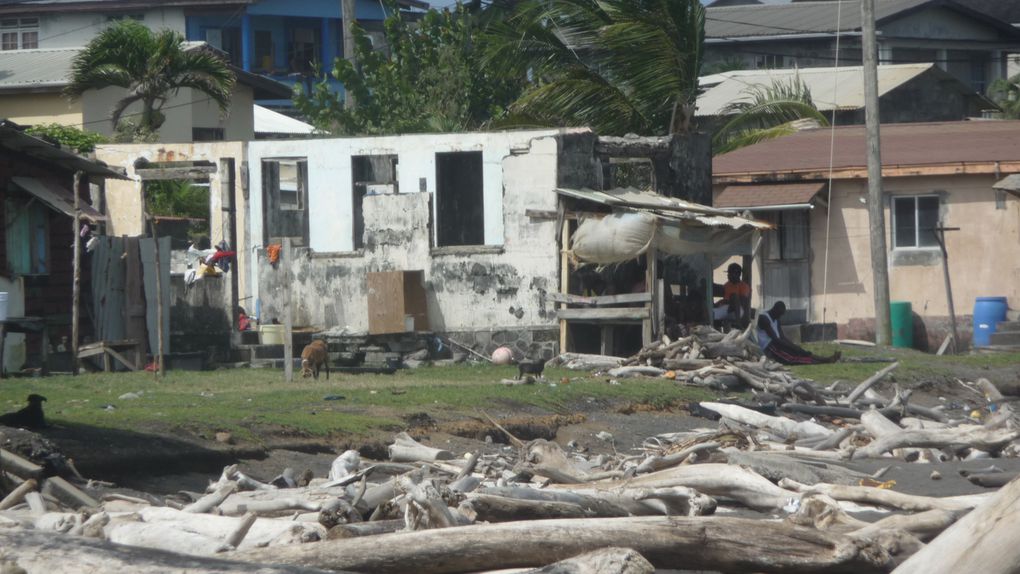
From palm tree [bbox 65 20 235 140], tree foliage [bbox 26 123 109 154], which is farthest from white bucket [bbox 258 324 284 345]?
palm tree [bbox 65 20 235 140]

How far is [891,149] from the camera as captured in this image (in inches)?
1094

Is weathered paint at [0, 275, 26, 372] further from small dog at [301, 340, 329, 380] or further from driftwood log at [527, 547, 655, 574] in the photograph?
driftwood log at [527, 547, 655, 574]

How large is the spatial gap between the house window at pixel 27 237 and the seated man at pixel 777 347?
1066 centimetres

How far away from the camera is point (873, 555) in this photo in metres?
8.56

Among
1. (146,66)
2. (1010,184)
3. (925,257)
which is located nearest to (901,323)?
(925,257)

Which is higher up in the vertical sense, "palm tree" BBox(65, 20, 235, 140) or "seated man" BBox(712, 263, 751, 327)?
"palm tree" BBox(65, 20, 235, 140)

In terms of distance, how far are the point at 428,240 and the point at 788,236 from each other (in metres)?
7.85

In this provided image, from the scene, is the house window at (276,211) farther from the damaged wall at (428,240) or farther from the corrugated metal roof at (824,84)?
the corrugated metal roof at (824,84)

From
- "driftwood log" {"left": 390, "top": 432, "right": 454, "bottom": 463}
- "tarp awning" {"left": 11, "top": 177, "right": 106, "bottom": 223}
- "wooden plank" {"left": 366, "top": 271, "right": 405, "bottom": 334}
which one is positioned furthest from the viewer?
"wooden plank" {"left": 366, "top": 271, "right": 405, "bottom": 334}

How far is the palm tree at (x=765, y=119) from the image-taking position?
2883cm

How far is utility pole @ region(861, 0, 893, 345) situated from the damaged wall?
16.4 feet

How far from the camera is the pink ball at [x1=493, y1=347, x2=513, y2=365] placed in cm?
2192

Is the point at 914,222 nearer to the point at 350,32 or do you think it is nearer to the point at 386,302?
the point at 386,302

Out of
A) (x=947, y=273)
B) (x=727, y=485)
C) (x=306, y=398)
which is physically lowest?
(x=727, y=485)
